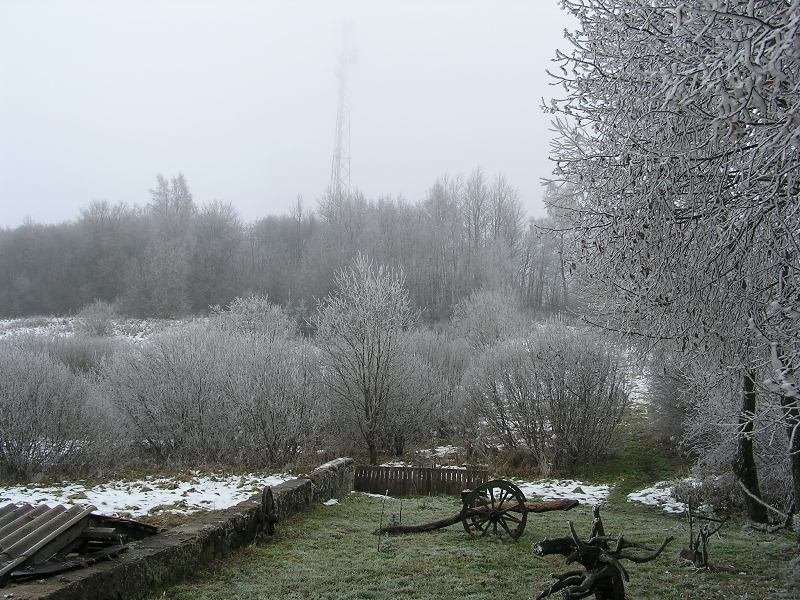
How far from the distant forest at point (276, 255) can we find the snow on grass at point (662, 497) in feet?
79.2

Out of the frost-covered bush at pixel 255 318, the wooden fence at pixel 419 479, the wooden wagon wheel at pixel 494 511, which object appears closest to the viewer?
the wooden wagon wheel at pixel 494 511

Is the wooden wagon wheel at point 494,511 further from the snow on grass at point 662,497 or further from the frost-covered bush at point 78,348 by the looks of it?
the frost-covered bush at point 78,348

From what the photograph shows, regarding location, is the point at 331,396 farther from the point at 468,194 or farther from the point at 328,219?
the point at 468,194

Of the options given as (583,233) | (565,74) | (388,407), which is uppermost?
(565,74)

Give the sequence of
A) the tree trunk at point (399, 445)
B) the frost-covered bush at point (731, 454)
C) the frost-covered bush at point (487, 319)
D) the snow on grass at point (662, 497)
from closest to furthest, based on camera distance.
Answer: the frost-covered bush at point (731, 454)
the snow on grass at point (662, 497)
the tree trunk at point (399, 445)
the frost-covered bush at point (487, 319)

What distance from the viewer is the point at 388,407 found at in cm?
2200

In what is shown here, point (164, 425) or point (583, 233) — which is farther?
point (164, 425)

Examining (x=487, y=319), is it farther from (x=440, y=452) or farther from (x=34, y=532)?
(x=34, y=532)

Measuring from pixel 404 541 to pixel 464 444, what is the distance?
14.8 metres

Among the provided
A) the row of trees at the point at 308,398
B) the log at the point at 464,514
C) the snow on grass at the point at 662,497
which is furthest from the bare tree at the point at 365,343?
the log at the point at 464,514

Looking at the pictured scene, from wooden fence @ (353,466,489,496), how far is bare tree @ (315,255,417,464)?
5407 mm

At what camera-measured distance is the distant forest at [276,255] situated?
1677 inches

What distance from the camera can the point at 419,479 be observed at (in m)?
14.9

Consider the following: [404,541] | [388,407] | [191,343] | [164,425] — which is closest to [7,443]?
[164,425]
